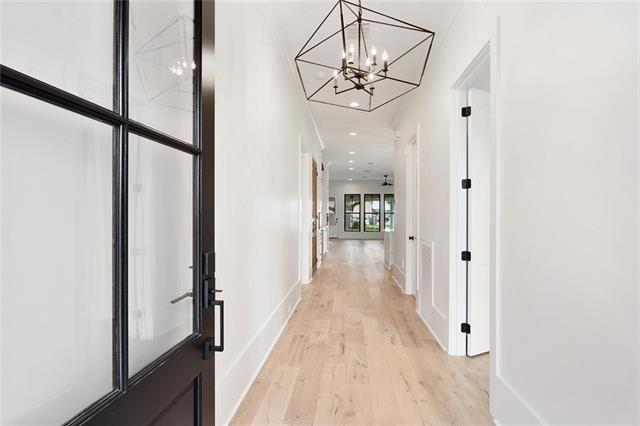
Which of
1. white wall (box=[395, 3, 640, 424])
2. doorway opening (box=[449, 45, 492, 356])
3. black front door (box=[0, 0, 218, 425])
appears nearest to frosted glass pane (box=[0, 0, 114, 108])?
black front door (box=[0, 0, 218, 425])

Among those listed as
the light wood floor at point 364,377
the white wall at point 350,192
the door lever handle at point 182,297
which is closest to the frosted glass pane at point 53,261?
the door lever handle at point 182,297

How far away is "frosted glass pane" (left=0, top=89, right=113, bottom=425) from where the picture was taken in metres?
0.62

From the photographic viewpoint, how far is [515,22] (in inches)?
69.4

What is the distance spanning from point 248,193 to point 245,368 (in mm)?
1167

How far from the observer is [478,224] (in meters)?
2.86

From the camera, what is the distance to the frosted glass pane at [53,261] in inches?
24.2

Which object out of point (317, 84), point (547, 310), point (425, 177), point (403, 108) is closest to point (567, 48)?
point (547, 310)

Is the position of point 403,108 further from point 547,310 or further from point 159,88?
point 159,88

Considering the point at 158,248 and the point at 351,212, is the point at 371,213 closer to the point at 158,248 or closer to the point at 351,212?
the point at 351,212

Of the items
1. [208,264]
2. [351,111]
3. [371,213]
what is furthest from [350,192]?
[208,264]

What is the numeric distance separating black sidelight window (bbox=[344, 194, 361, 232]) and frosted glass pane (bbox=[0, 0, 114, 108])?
1590cm

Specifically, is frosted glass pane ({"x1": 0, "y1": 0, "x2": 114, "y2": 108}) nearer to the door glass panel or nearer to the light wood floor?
the door glass panel

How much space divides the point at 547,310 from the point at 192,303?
1.51 meters

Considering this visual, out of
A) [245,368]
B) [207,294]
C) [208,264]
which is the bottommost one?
[245,368]
